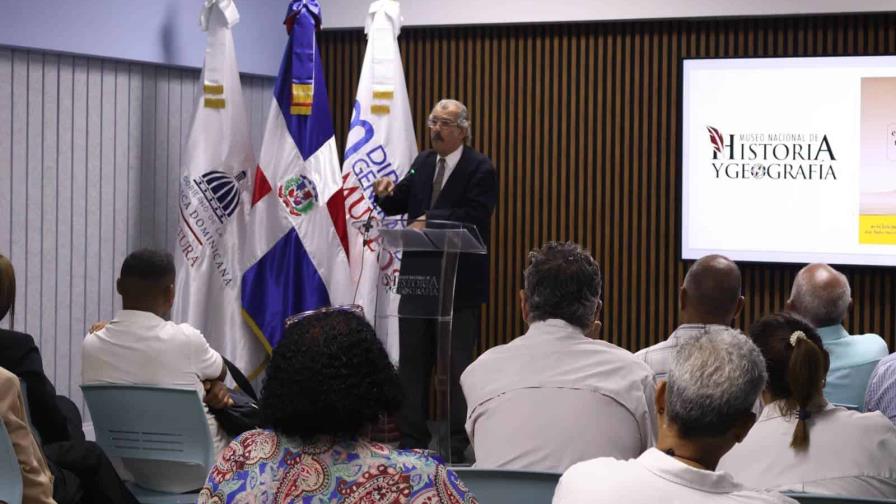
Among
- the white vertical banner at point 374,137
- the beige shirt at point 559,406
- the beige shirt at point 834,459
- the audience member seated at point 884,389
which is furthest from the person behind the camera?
the white vertical banner at point 374,137

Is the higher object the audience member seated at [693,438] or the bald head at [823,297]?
the bald head at [823,297]

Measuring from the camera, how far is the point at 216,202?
6.33 metres

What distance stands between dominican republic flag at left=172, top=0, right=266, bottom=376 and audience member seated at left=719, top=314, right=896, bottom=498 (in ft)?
13.7

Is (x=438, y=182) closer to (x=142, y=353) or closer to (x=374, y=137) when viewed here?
(x=374, y=137)

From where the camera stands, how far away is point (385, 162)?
6.59 meters

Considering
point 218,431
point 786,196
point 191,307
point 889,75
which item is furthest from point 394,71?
point 218,431

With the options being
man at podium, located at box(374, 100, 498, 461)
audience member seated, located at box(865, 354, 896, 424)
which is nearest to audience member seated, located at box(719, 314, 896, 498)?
audience member seated, located at box(865, 354, 896, 424)

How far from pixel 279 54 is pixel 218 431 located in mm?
3971

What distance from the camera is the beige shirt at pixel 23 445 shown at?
9.36ft

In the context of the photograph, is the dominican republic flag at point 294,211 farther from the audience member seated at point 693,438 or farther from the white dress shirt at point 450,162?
the audience member seated at point 693,438

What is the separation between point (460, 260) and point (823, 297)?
2.17m

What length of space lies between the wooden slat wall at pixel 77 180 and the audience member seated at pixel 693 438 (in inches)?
168

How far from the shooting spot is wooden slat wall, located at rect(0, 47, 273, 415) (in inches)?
216

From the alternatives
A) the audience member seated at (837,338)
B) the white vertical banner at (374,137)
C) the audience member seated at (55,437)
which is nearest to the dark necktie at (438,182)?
the white vertical banner at (374,137)
